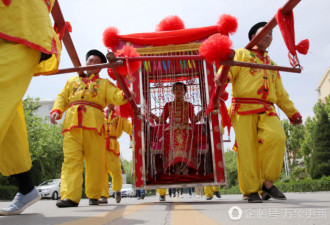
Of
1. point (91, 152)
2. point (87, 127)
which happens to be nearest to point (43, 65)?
point (87, 127)

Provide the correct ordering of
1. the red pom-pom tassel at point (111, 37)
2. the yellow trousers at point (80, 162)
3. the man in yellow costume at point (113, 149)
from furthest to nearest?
the man in yellow costume at point (113, 149) < the red pom-pom tassel at point (111, 37) < the yellow trousers at point (80, 162)

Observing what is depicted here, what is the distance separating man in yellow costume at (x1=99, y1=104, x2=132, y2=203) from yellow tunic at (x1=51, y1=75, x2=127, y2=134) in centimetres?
198

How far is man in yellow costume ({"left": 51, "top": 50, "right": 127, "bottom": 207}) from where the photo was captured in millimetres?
4245

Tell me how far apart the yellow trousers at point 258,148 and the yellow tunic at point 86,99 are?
1610mm

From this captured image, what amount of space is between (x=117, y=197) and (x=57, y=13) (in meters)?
4.00

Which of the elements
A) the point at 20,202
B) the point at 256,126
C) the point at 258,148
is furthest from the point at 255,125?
the point at 20,202

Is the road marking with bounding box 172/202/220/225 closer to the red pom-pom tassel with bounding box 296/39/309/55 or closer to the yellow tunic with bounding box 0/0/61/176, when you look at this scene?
the yellow tunic with bounding box 0/0/61/176

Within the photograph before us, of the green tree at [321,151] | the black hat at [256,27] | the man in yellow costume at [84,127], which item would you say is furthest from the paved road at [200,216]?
the green tree at [321,151]

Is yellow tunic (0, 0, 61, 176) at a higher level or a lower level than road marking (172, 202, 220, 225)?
higher

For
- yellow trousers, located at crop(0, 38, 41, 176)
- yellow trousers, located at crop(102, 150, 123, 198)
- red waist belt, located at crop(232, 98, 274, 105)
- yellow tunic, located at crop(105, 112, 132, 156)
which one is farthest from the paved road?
yellow tunic, located at crop(105, 112, 132, 156)

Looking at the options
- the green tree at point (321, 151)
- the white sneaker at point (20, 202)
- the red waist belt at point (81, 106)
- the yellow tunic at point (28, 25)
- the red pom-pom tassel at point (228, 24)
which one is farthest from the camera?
the green tree at point (321, 151)

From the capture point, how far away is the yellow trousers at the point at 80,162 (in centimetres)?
413

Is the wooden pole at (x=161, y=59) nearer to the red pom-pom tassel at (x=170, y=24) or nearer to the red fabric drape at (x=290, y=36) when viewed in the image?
the red fabric drape at (x=290, y=36)

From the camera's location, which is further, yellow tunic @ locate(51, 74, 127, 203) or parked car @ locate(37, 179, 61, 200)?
parked car @ locate(37, 179, 61, 200)
